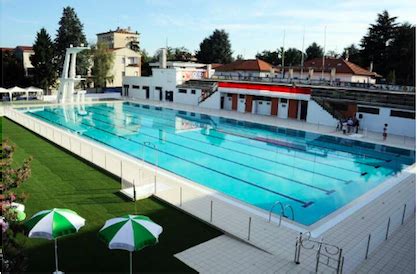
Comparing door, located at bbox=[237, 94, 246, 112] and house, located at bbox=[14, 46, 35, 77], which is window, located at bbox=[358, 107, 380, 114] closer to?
door, located at bbox=[237, 94, 246, 112]

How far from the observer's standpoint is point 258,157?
1898cm

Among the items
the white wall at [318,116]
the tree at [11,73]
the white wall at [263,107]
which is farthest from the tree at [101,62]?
the white wall at [318,116]

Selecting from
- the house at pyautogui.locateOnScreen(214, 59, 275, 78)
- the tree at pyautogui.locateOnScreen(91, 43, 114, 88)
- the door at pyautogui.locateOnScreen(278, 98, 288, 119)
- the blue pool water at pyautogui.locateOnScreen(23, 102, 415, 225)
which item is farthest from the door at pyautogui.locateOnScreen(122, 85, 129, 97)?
the door at pyautogui.locateOnScreen(278, 98, 288, 119)

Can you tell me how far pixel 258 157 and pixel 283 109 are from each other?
13.8 metres

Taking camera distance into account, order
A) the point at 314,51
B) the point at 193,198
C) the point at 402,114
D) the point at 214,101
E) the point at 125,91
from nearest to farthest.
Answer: the point at 193,198, the point at 402,114, the point at 214,101, the point at 125,91, the point at 314,51

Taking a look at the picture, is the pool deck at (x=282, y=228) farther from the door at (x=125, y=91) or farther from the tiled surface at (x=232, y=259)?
the door at (x=125, y=91)

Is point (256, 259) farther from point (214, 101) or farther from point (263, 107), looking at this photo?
point (214, 101)

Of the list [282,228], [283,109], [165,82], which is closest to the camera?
[282,228]

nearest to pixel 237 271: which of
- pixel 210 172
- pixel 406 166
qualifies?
pixel 210 172

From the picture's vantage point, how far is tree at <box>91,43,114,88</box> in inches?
1853

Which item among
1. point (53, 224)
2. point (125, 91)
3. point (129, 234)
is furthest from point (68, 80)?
point (129, 234)

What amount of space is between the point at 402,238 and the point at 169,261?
597 centimetres

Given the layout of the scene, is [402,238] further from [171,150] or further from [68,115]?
[68,115]

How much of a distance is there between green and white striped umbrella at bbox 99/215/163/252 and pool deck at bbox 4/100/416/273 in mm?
1647
